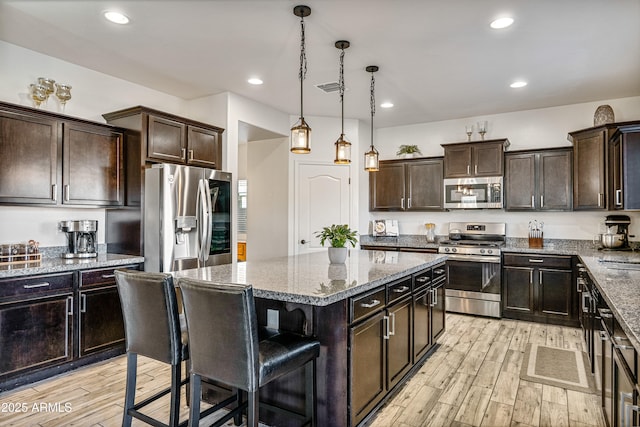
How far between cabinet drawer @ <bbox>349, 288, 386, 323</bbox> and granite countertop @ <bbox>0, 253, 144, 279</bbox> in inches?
93.4

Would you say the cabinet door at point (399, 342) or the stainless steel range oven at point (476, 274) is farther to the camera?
the stainless steel range oven at point (476, 274)

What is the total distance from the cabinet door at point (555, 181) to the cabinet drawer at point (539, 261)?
70 centimetres

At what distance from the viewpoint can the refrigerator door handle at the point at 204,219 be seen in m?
3.93

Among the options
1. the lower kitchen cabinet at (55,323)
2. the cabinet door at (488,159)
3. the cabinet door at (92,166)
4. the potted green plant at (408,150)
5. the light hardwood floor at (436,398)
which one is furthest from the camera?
the potted green plant at (408,150)

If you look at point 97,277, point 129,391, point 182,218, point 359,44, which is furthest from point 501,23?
point 97,277

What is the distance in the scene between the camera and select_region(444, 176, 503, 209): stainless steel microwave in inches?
204

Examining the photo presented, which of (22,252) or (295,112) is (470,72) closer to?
(295,112)

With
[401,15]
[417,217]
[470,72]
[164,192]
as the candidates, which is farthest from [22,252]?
[417,217]

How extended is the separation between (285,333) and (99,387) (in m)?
1.77

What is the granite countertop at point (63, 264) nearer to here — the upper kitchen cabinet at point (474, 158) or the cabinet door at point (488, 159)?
the upper kitchen cabinet at point (474, 158)

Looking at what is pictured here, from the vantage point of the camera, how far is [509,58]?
3.50 m

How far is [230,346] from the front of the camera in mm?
1692

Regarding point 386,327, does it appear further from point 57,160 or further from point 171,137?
point 57,160

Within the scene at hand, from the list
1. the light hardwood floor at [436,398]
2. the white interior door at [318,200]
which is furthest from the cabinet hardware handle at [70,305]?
the white interior door at [318,200]
